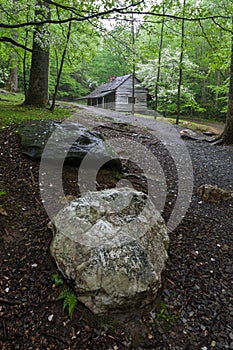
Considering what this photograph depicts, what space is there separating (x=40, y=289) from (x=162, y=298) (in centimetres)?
117

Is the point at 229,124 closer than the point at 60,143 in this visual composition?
No

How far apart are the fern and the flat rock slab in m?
2.42

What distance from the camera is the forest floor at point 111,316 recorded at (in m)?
1.81

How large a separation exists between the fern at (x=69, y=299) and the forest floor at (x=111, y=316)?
58mm

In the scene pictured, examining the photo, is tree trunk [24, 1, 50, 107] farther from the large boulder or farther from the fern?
the fern

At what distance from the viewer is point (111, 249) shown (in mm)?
2064

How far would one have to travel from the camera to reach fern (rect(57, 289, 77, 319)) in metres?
1.90

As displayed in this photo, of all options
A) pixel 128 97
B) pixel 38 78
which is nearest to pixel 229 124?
pixel 38 78

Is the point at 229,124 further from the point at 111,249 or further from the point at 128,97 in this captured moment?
the point at 128,97

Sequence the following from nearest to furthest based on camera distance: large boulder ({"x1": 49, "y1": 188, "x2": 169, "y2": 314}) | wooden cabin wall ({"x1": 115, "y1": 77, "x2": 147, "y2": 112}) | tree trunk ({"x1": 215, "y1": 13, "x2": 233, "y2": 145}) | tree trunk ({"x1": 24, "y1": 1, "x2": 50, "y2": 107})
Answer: large boulder ({"x1": 49, "y1": 188, "x2": 169, "y2": 314}) → tree trunk ({"x1": 24, "y1": 1, "x2": 50, "y2": 107}) → tree trunk ({"x1": 215, "y1": 13, "x2": 233, "y2": 145}) → wooden cabin wall ({"x1": 115, "y1": 77, "x2": 147, "y2": 112})

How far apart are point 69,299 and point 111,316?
15.4 inches

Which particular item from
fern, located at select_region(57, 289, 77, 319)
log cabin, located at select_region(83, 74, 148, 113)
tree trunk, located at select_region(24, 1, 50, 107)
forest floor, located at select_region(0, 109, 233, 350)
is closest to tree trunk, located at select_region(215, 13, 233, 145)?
forest floor, located at select_region(0, 109, 233, 350)

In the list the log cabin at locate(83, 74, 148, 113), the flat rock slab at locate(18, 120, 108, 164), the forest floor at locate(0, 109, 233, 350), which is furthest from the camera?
the log cabin at locate(83, 74, 148, 113)

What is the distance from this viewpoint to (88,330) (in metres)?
1.84
